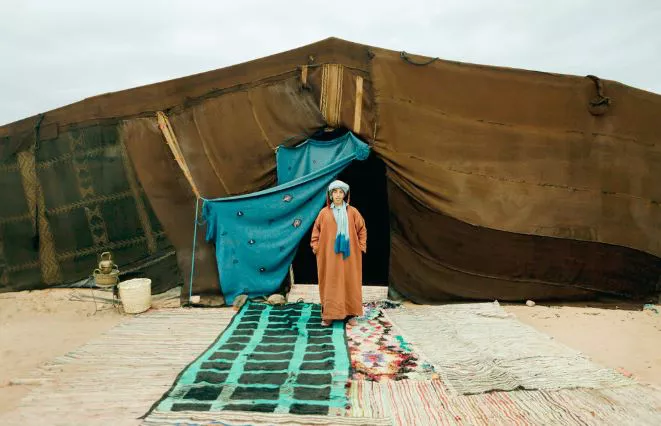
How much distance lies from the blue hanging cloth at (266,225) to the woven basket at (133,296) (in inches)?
31.4

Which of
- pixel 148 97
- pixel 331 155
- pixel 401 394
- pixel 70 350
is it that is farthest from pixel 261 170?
pixel 401 394

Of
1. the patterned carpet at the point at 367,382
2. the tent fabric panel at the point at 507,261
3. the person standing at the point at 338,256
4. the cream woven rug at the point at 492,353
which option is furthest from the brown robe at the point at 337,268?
the tent fabric panel at the point at 507,261

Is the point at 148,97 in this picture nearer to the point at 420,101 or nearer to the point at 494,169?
the point at 420,101

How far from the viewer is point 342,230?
427cm

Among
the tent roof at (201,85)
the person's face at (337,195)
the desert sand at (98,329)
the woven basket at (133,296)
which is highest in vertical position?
the tent roof at (201,85)

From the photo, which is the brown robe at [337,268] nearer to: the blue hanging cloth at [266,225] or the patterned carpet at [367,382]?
the patterned carpet at [367,382]

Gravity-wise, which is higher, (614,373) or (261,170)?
(261,170)

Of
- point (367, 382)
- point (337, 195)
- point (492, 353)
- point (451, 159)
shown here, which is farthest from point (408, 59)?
point (367, 382)

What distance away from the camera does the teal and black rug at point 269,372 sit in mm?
2732

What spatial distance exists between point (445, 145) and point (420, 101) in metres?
0.55

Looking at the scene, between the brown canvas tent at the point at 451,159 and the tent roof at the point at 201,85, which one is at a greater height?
the tent roof at the point at 201,85

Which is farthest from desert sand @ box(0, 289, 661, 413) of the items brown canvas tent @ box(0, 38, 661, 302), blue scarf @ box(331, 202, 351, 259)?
blue scarf @ box(331, 202, 351, 259)

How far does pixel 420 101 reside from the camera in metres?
5.14

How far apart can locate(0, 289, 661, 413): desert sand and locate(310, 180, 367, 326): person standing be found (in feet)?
5.82
